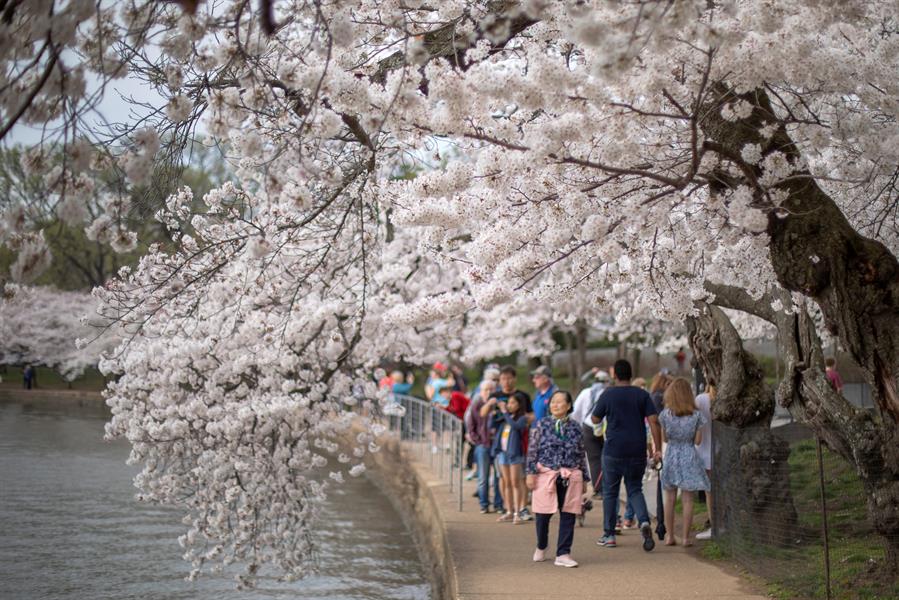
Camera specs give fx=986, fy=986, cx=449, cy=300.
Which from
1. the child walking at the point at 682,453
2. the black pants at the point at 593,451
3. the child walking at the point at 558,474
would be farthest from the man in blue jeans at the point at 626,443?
the black pants at the point at 593,451

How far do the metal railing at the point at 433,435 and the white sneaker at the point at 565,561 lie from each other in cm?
339

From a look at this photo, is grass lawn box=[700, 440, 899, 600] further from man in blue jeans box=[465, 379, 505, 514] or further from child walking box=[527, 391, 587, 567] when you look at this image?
man in blue jeans box=[465, 379, 505, 514]

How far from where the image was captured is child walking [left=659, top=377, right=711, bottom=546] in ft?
29.9

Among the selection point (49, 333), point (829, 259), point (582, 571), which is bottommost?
point (582, 571)

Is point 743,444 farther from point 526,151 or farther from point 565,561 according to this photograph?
point 526,151

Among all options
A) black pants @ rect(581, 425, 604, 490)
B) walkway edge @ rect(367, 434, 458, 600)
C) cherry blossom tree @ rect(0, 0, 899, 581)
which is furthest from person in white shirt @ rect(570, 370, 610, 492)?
cherry blossom tree @ rect(0, 0, 899, 581)

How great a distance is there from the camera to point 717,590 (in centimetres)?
738

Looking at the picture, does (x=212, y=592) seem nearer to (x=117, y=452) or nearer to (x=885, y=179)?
(x=885, y=179)

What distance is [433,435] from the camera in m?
15.9

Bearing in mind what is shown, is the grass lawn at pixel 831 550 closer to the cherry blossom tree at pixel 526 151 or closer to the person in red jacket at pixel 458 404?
the cherry blossom tree at pixel 526 151

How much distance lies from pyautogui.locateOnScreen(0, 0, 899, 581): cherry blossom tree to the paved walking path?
1.49 meters

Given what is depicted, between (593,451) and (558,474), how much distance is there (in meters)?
2.44

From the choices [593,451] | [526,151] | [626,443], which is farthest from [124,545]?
[526,151]

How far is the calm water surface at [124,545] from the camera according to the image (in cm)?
994
